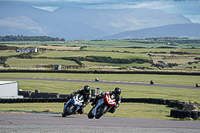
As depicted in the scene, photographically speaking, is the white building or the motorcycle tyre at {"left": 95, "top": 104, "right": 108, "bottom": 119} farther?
the white building

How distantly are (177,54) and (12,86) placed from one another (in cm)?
10973

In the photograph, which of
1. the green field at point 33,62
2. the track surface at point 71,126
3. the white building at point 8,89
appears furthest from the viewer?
the green field at point 33,62

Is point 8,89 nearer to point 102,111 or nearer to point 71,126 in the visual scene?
point 71,126

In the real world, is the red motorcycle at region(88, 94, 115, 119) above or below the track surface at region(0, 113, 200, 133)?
above

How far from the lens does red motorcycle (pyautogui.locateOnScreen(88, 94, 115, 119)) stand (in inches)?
685

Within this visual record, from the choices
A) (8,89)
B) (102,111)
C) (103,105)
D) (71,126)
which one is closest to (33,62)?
(8,89)

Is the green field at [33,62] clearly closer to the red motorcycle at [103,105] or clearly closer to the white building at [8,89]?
the white building at [8,89]

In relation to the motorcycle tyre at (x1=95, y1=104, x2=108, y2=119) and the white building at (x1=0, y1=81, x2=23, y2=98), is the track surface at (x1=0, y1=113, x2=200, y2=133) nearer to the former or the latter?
the motorcycle tyre at (x1=95, y1=104, x2=108, y2=119)

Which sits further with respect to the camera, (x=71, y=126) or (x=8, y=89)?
(x=8, y=89)

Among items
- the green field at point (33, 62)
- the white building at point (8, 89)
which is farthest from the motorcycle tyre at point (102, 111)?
the green field at point (33, 62)

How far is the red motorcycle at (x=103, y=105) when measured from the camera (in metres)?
17.4

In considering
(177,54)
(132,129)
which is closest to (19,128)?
(132,129)

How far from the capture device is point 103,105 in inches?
696

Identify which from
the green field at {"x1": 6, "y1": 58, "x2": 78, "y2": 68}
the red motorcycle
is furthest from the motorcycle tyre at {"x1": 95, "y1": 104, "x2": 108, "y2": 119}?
the green field at {"x1": 6, "y1": 58, "x2": 78, "y2": 68}
